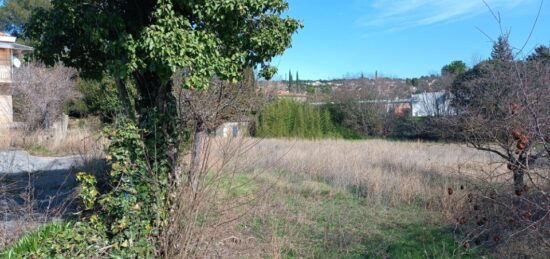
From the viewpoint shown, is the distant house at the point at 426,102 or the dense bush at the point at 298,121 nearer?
the distant house at the point at 426,102

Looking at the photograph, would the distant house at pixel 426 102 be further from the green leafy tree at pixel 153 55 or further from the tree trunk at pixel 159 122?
the tree trunk at pixel 159 122

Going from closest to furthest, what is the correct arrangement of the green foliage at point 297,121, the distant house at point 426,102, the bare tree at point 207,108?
1. the bare tree at point 207,108
2. the distant house at point 426,102
3. the green foliage at point 297,121

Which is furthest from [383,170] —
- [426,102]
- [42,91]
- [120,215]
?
[42,91]

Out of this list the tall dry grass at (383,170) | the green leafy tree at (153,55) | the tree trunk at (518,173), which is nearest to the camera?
the tree trunk at (518,173)

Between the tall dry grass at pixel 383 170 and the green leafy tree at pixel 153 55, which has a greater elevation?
the green leafy tree at pixel 153 55

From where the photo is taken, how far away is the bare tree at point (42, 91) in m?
21.1

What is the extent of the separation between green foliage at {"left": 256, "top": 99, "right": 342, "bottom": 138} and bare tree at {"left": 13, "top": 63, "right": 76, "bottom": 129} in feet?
34.2

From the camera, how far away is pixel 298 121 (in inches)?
1133

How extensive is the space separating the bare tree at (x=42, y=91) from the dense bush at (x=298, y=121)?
1039 cm

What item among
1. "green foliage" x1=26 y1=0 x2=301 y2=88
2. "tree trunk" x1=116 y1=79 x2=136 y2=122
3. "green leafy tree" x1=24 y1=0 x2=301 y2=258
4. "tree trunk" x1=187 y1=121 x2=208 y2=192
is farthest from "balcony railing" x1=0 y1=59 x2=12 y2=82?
"tree trunk" x1=187 y1=121 x2=208 y2=192

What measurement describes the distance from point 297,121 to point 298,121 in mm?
70

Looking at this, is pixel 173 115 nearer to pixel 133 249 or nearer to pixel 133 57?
pixel 133 57

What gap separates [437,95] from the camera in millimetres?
26016

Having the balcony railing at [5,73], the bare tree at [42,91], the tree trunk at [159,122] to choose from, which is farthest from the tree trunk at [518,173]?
the balcony railing at [5,73]
